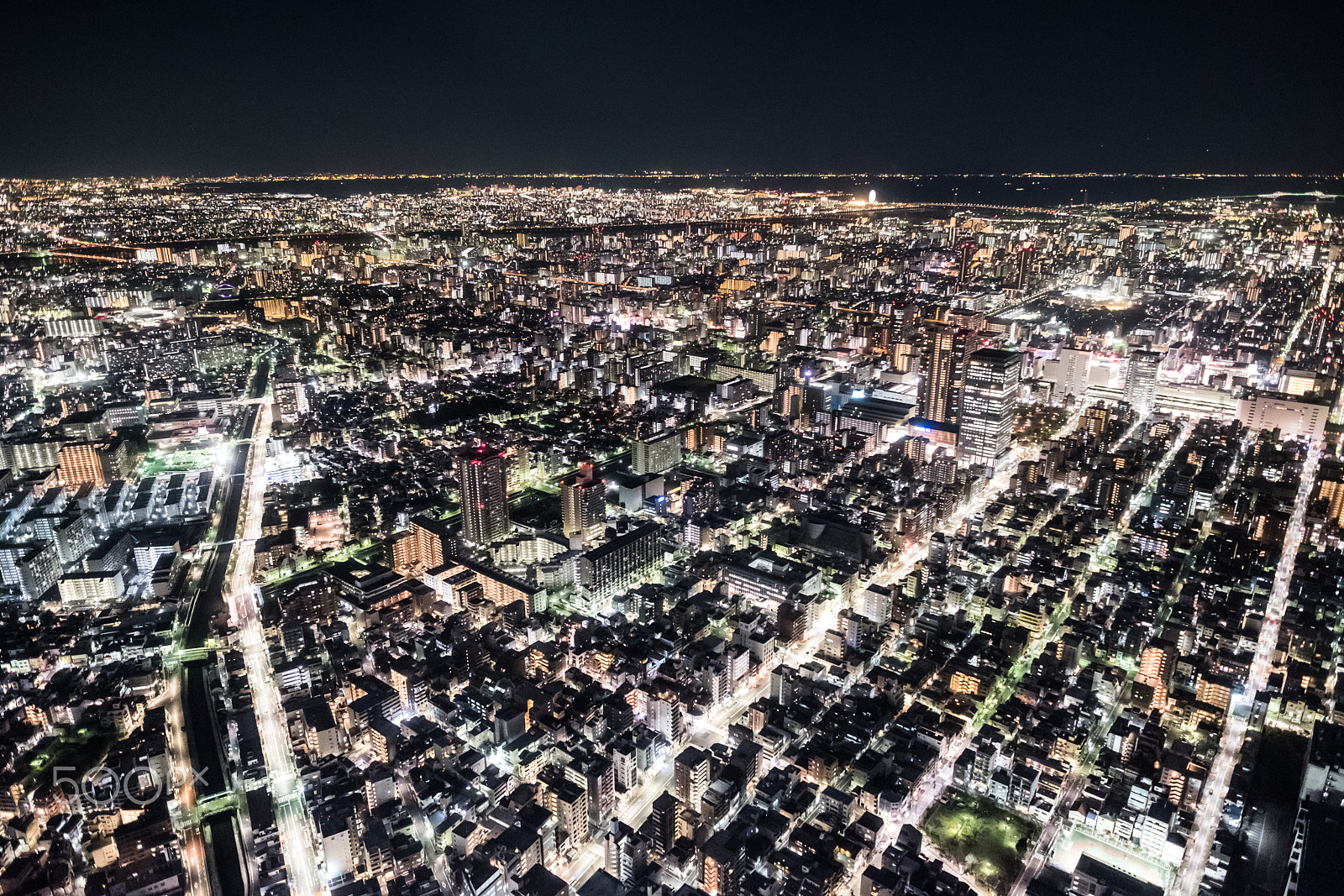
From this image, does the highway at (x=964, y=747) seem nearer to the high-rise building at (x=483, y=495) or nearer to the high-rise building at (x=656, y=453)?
the high-rise building at (x=656, y=453)

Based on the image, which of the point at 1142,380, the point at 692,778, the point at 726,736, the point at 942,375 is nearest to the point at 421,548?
the point at 726,736

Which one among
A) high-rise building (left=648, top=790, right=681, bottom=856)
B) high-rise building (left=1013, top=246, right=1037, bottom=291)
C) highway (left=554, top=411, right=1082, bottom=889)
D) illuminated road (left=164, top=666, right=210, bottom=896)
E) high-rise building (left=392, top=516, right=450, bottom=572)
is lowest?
highway (left=554, top=411, right=1082, bottom=889)

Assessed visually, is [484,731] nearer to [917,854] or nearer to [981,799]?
[917,854]

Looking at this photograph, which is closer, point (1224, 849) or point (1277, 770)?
point (1224, 849)

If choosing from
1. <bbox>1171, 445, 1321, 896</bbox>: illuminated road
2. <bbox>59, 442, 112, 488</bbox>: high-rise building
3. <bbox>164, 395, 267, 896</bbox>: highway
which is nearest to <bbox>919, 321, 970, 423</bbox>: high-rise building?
<bbox>1171, 445, 1321, 896</bbox>: illuminated road

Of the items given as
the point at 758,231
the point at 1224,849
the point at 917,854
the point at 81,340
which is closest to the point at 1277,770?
the point at 1224,849

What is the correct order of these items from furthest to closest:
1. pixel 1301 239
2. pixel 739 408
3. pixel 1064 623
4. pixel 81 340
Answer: pixel 1301 239 → pixel 81 340 → pixel 739 408 → pixel 1064 623

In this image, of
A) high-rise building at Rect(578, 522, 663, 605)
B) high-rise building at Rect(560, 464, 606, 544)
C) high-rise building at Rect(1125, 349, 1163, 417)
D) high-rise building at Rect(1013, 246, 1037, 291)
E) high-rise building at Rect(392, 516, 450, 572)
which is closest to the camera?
high-rise building at Rect(578, 522, 663, 605)

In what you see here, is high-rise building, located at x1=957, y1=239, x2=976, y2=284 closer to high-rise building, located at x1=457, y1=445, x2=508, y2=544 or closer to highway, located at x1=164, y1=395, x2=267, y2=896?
high-rise building, located at x1=457, y1=445, x2=508, y2=544
